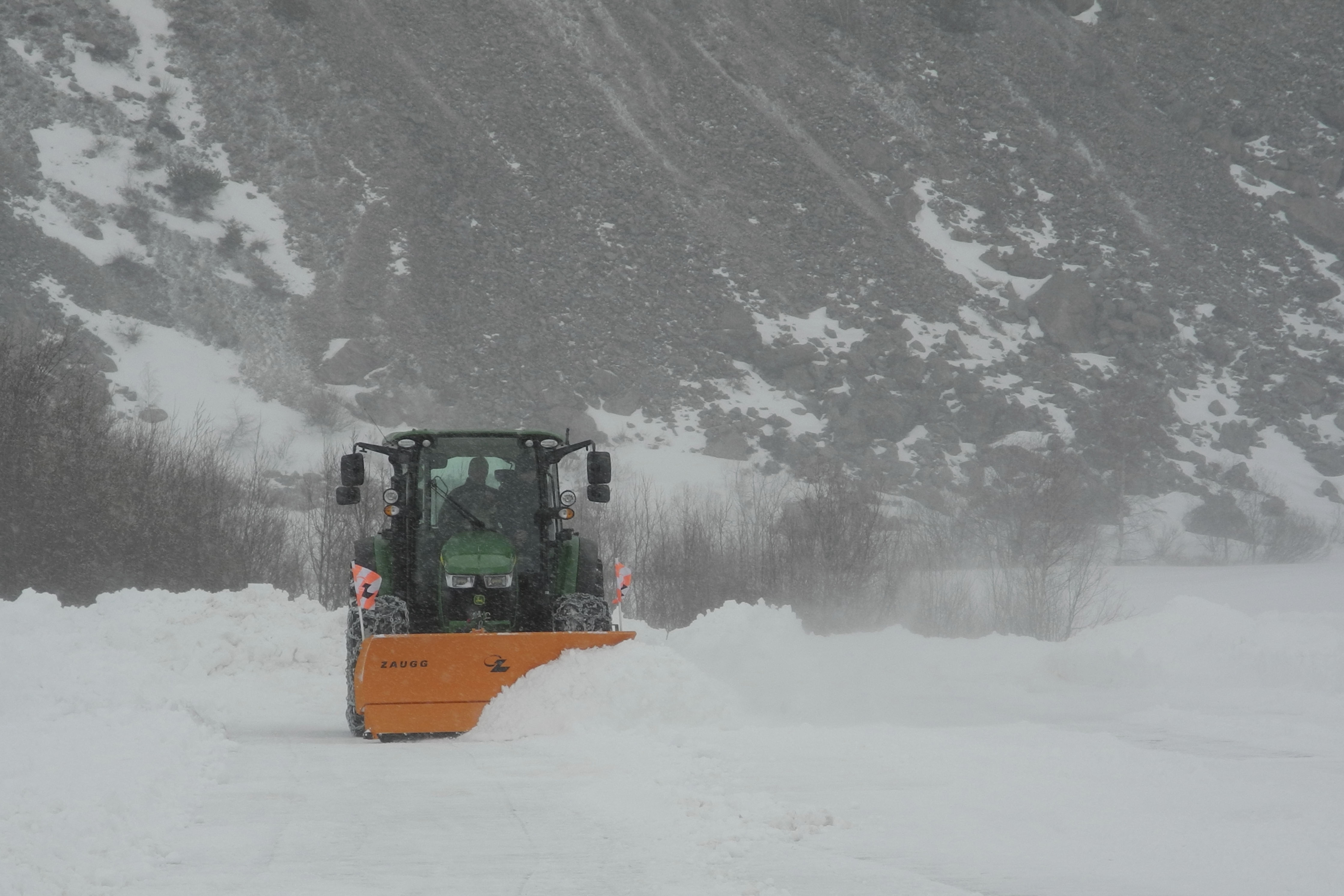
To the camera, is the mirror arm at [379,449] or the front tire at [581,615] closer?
the front tire at [581,615]

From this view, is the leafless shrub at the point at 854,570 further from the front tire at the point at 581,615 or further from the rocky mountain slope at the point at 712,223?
the front tire at the point at 581,615

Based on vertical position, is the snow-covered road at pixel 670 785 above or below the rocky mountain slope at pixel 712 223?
below

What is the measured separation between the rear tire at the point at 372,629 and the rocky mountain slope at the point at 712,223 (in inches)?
1557

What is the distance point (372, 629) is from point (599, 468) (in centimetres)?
215

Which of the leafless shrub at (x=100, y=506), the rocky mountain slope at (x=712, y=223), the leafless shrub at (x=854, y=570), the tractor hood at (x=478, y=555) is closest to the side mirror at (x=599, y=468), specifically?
the tractor hood at (x=478, y=555)

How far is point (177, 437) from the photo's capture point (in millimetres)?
38562

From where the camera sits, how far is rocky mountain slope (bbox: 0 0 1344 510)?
53125 millimetres

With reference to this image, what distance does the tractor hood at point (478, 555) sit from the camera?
10516 millimetres

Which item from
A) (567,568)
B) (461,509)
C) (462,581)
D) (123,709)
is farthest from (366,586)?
(123,709)

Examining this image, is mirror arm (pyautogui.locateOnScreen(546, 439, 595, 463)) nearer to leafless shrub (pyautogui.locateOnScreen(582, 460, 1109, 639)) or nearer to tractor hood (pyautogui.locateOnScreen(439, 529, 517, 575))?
tractor hood (pyautogui.locateOnScreen(439, 529, 517, 575))

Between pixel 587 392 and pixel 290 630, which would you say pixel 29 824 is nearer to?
pixel 290 630

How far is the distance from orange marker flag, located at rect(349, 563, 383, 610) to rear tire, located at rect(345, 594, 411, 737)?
0.07m

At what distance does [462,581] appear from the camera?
10555 mm

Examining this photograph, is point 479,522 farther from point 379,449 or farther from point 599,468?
point 599,468
